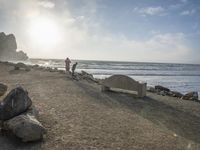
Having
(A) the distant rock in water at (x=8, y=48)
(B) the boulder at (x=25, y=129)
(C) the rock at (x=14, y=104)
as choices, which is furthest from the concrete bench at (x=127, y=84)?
(A) the distant rock in water at (x=8, y=48)

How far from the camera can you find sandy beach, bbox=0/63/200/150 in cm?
667

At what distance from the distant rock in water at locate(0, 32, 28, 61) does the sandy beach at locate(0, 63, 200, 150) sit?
16078 centimetres

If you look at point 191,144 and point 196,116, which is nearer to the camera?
point 191,144

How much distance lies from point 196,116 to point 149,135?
14.5 feet

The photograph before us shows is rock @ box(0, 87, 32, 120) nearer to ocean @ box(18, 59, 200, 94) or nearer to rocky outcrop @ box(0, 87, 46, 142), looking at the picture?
rocky outcrop @ box(0, 87, 46, 142)

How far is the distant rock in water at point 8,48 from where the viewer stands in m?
164

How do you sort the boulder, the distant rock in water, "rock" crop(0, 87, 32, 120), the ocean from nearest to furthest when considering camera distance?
the boulder < "rock" crop(0, 87, 32, 120) < the ocean < the distant rock in water

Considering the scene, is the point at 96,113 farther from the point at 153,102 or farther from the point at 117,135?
the point at 153,102

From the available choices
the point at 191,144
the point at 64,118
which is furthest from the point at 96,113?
the point at 191,144

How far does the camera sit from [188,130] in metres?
8.75

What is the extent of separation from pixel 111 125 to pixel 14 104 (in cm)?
316

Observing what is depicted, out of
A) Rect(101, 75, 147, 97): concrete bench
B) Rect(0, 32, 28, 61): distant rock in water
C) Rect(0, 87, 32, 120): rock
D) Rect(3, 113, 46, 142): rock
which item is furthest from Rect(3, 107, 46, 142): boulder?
Rect(0, 32, 28, 61): distant rock in water

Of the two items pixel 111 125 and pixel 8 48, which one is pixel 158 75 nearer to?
pixel 111 125

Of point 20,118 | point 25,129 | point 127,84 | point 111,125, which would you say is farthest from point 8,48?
point 25,129
